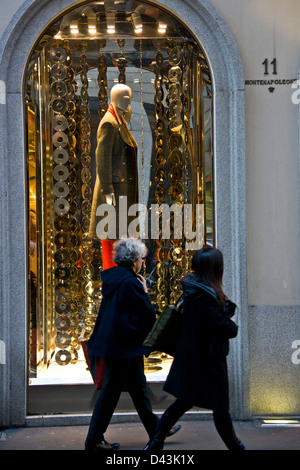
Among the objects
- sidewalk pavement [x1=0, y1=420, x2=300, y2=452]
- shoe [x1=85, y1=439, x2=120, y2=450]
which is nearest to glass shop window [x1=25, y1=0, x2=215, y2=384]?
sidewalk pavement [x1=0, y1=420, x2=300, y2=452]

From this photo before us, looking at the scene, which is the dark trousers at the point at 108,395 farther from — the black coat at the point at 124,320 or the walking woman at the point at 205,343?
the walking woman at the point at 205,343

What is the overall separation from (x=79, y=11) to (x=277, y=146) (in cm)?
222

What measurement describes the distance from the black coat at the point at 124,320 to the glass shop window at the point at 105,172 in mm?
1894

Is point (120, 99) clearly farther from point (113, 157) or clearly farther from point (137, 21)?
point (137, 21)

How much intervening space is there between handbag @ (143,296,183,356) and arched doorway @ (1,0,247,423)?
156 cm

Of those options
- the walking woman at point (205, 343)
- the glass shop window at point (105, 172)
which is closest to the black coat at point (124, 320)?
the walking woman at point (205, 343)

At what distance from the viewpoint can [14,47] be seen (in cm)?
623

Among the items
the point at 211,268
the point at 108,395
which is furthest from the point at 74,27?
the point at 108,395

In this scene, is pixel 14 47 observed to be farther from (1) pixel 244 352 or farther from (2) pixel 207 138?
(1) pixel 244 352

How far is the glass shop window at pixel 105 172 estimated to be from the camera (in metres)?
6.99

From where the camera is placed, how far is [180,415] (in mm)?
4773

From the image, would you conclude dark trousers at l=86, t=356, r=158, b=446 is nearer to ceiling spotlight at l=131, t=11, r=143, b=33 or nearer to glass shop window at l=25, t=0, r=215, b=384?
glass shop window at l=25, t=0, r=215, b=384

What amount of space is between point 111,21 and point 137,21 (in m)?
0.25
